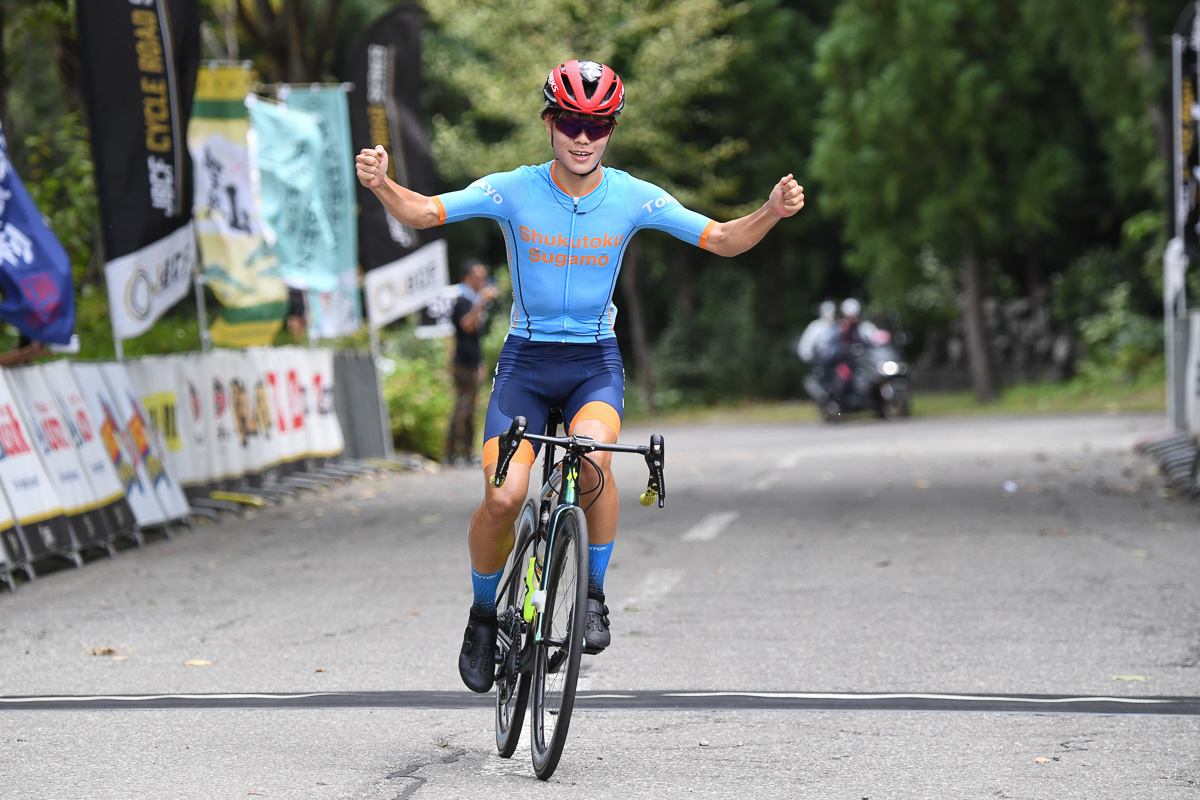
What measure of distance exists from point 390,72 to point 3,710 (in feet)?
43.7

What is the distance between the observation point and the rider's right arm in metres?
5.11

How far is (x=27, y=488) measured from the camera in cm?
980

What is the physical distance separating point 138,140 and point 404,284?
6.48 m

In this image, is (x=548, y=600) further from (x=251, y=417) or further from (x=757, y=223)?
(x=251, y=417)

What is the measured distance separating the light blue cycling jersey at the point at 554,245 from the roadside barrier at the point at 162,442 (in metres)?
5.27

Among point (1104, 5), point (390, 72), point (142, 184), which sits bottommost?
point (142, 184)

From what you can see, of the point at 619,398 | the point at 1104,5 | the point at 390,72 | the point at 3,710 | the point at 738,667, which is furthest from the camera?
the point at 1104,5

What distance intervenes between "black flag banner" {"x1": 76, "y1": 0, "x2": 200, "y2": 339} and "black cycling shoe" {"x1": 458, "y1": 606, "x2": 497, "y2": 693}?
24.4ft

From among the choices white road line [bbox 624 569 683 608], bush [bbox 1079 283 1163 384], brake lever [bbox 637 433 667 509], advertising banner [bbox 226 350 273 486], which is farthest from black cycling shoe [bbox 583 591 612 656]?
bush [bbox 1079 283 1163 384]

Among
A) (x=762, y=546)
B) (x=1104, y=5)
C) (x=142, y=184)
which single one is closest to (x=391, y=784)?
(x=762, y=546)

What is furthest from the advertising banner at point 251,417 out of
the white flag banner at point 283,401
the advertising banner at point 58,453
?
the advertising banner at point 58,453

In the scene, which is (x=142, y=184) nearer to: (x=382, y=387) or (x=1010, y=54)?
(x=382, y=387)

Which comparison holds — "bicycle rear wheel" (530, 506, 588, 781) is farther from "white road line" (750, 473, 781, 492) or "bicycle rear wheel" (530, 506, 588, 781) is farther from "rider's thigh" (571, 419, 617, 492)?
"white road line" (750, 473, 781, 492)

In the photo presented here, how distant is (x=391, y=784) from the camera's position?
4789 millimetres
